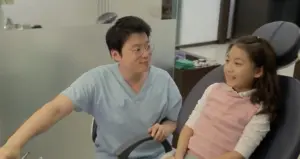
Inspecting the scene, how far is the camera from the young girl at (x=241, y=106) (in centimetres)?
142

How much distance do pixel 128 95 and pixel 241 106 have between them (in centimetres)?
44

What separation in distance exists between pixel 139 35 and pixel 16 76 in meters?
0.69

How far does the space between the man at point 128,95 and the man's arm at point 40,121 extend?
0.12 ft

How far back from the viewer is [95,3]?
2275 millimetres

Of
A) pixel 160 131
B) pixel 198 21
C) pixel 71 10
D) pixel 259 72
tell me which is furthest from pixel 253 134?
pixel 198 21

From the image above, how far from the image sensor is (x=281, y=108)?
1449 millimetres

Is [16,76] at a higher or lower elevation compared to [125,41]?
lower

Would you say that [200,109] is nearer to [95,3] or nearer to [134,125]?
[134,125]

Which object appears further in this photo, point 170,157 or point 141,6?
point 141,6

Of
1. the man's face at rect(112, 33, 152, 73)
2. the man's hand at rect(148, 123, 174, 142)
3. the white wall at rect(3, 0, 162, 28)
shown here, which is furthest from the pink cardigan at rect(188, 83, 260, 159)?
the white wall at rect(3, 0, 162, 28)

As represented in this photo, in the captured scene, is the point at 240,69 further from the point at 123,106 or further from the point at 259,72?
the point at 123,106

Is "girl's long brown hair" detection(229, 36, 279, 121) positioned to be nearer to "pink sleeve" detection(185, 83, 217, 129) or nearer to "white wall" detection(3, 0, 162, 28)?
"pink sleeve" detection(185, 83, 217, 129)

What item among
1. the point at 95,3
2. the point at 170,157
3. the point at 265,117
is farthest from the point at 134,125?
the point at 95,3

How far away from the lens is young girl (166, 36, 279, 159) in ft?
4.66
